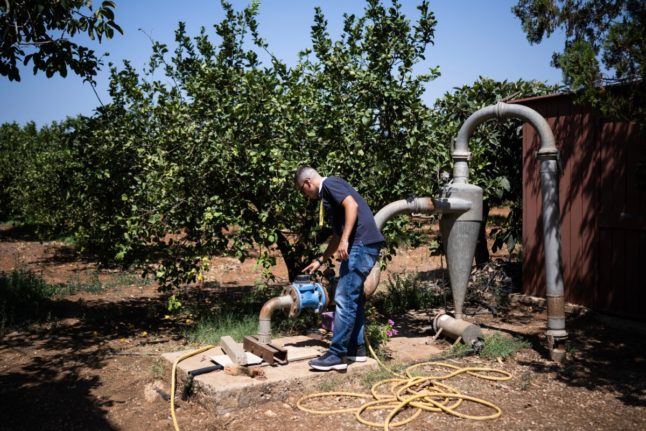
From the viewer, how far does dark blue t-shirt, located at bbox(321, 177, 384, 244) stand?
197 inches

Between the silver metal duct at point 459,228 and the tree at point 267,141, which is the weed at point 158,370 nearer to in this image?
the tree at point 267,141

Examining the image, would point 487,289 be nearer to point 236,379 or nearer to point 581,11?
point 236,379

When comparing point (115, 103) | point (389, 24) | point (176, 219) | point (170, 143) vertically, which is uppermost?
point (389, 24)

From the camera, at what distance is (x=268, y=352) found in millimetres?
5105

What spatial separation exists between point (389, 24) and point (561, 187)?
134 inches

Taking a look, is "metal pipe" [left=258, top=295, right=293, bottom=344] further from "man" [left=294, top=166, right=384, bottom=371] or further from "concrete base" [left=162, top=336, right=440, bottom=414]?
"man" [left=294, top=166, right=384, bottom=371]

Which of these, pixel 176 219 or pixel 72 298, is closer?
pixel 176 219

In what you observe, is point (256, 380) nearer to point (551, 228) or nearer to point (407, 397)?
point (407, 397)

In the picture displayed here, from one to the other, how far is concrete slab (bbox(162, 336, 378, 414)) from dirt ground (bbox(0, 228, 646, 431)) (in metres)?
0.08

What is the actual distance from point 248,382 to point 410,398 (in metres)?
1.28

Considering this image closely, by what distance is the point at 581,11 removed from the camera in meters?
17.5

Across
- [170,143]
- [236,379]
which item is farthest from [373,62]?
[236,379]

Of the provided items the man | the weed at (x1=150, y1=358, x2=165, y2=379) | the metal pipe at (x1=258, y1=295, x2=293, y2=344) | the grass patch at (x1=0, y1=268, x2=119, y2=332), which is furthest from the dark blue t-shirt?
the grass patch at (x1=0, y1=268, x2=119, y2=332)

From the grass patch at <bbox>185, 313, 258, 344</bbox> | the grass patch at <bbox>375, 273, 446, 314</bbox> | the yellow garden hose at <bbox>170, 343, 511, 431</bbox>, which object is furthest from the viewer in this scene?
the grass patch at <bbox>375, 273, 446, 314</bbox>
